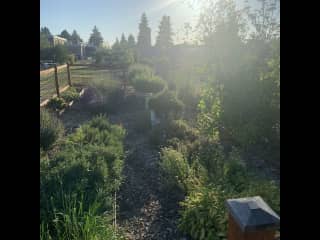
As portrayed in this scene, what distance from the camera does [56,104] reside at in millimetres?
8375

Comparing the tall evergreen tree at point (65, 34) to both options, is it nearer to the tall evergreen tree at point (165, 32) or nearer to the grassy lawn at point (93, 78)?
the tall evergreen tree at point (165, 32)

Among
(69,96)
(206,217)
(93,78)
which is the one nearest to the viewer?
(206,217)

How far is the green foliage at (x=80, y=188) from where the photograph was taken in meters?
2.36

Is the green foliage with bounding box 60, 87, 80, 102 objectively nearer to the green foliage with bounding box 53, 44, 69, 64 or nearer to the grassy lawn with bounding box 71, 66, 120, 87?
the grassy lawn with bounding box 71, 66, 120, 87

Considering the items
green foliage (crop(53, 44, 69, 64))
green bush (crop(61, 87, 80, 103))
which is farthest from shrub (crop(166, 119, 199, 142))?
green foliage (crop(53, 44, 69, 64))

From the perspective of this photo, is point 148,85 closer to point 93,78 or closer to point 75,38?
point 93,78

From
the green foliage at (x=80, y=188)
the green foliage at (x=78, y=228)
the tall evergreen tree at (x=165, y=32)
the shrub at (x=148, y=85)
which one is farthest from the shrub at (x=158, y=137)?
the tall evergreen tree at (x=165, y=32)

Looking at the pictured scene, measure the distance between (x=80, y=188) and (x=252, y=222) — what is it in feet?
8.14

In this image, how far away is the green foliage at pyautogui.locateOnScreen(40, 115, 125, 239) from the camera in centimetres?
236

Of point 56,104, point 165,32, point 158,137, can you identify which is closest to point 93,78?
point 56,104

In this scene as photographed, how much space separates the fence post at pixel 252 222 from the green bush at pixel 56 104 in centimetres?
803
